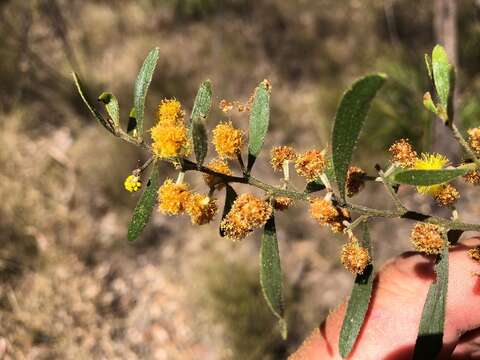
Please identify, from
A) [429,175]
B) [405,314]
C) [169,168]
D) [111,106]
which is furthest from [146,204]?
[169,168]

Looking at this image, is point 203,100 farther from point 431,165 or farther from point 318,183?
point 431,165

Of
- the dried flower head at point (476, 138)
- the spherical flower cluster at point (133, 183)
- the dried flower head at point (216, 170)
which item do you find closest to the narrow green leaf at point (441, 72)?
the dried flower head at point (476, 138)

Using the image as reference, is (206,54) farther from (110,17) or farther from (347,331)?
(347,331)

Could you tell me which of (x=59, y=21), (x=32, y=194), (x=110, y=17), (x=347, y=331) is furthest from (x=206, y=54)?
(x=347, y=331)

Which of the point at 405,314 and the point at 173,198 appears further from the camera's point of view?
the point at 405,314

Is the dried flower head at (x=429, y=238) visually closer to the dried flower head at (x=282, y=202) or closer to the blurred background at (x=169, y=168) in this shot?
the dried flower head at (x=282, y=202)

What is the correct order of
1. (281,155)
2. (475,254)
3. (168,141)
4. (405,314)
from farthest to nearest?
(405,314) → (475,254) → (281,155) → (168,141)

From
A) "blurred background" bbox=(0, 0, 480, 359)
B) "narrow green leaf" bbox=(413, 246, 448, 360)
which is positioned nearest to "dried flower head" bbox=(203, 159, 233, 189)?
"narrow green leaf" bbox=(413, 246, 448, 360)

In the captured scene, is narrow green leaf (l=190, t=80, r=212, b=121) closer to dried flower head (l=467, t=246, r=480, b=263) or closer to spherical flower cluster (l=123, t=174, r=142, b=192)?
spherical flower cluster (l=123, t=174, r=142, b=192)
